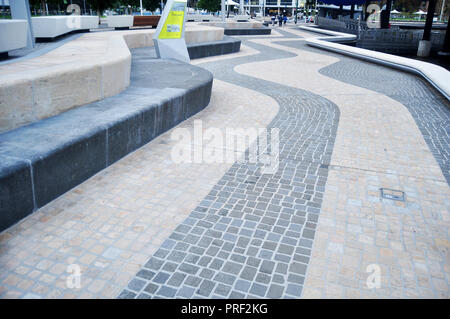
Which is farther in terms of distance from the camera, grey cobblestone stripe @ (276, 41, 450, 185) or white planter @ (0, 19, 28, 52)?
white planter @ (0, 19, 28, 52)

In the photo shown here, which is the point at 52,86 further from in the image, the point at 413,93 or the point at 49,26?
the point at 49,26

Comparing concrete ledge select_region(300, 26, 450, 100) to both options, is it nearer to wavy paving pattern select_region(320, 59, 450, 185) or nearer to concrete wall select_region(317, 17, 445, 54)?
wavy paving pattern select_region(320, 59, 450, 185)

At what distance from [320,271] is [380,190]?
79.5 inches

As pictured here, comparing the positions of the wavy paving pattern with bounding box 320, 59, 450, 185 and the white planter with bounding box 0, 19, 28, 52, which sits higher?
the white planter with bounding box 0, 19, 28, 52

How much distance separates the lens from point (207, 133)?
22.4 feet

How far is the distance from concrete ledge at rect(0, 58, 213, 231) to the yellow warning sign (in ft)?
15.8

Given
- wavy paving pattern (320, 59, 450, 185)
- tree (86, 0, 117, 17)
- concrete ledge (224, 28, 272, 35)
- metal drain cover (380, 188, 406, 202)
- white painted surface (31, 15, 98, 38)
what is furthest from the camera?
tree (86, 0, 117, 17)

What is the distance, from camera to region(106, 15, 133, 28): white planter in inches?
930

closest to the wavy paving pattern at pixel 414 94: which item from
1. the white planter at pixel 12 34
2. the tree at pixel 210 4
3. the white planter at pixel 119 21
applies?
the white planter at pixel 12 34

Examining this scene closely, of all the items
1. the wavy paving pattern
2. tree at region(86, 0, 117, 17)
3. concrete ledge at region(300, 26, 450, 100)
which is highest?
tree at region(86, 0, 117, 17)

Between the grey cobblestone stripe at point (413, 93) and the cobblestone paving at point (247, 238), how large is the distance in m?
1.99

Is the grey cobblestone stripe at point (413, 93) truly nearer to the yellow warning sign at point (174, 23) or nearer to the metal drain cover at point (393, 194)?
the metal drain cover at point (393, 194)

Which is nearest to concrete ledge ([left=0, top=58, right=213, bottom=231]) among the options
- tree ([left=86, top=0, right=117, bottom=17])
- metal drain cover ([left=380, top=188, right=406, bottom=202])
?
metal drain cover ([left=380, top=188, right=406, bottom=202])

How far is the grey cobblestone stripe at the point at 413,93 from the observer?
22.2 ft
